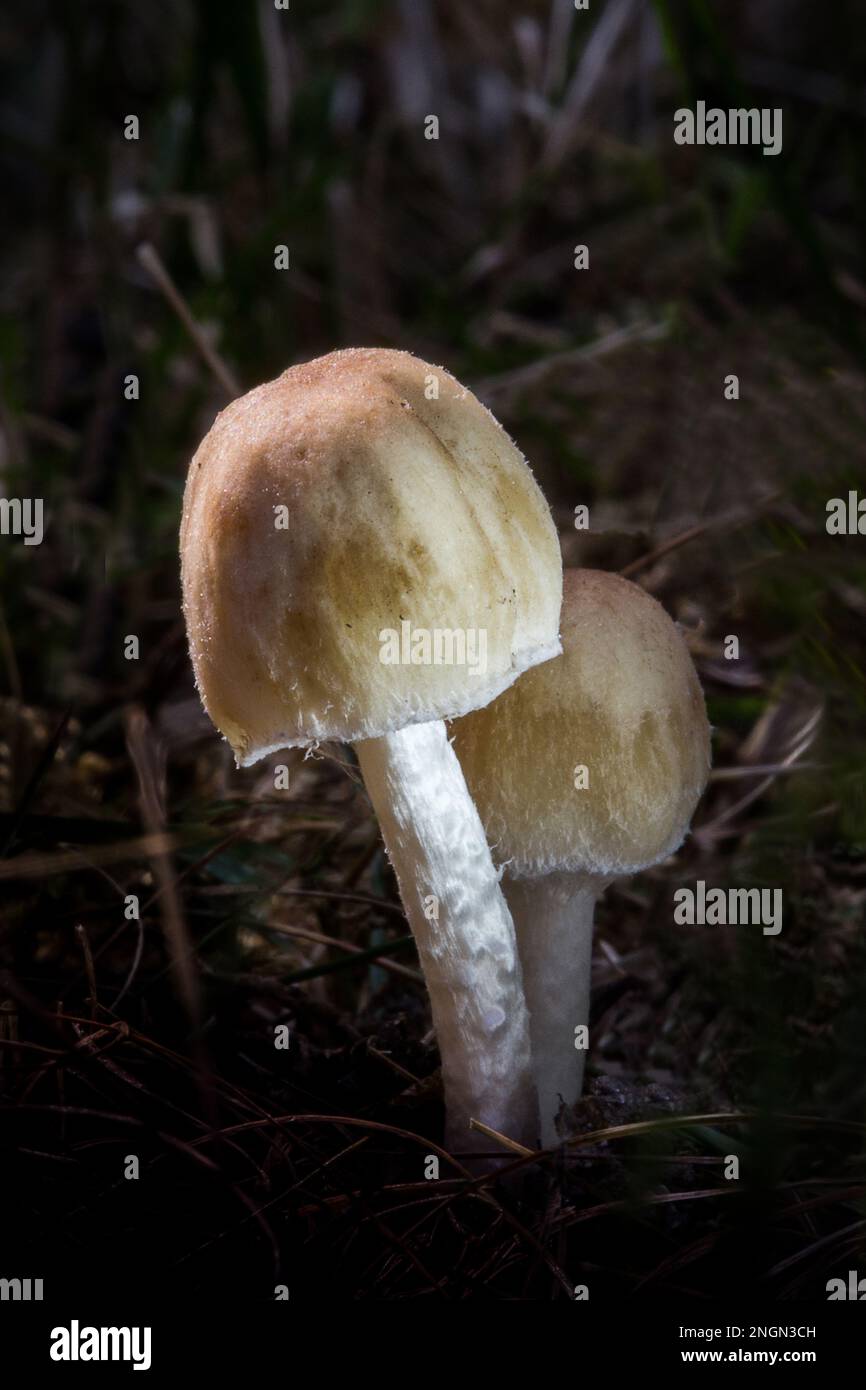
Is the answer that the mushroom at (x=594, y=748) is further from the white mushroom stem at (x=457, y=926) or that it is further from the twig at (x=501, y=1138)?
the twig at (x=501, y=1138)

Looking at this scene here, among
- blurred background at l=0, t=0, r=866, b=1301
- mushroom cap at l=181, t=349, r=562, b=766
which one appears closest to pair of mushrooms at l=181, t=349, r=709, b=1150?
mushroom cap at l=181, t=349, r=562, b=766

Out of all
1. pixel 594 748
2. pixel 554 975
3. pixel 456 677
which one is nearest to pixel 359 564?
pixel 456 677

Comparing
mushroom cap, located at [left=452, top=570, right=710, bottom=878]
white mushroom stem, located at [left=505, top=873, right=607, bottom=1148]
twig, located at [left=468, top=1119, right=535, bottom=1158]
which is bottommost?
twig, located at [left=468, top=1119, right=535, bottom=1158]

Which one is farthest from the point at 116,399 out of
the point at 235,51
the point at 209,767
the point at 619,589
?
the point at 619,589

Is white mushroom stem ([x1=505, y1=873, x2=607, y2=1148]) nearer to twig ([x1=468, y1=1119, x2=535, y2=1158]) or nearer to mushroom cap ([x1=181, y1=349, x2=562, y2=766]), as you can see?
twig ([x1=468, y1=1119, x2=535, y2=1158])

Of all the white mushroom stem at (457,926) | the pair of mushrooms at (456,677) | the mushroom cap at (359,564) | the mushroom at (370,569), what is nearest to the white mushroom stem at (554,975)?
the pair of mushrooms at (456,677)

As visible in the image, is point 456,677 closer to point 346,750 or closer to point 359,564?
point 359,564
